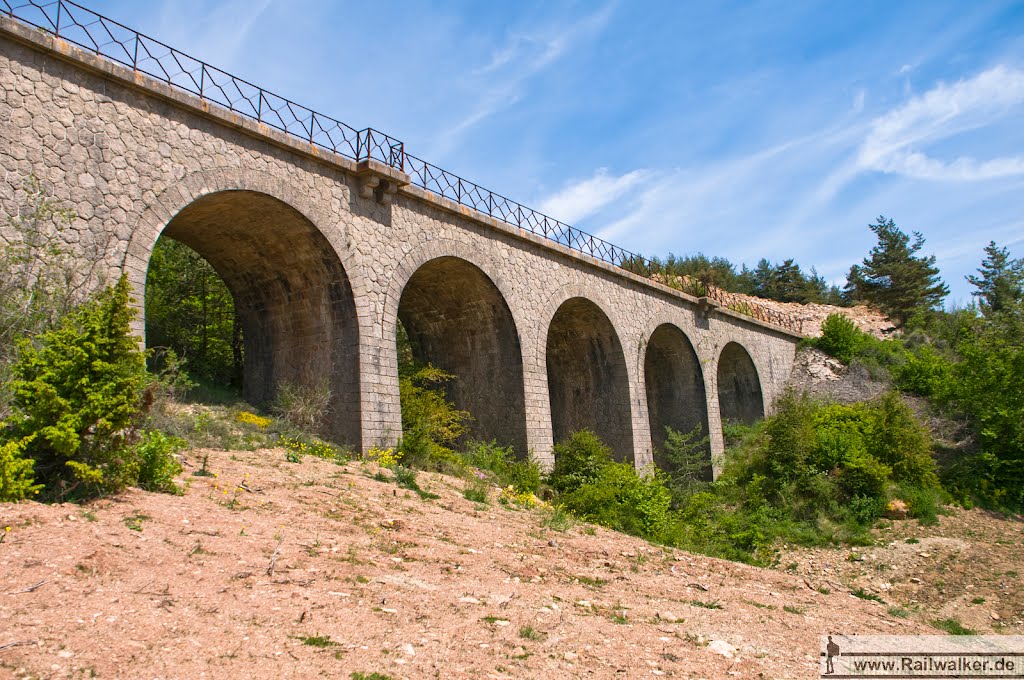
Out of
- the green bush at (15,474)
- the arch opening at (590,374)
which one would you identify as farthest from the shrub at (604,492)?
the green bush at (15,474)

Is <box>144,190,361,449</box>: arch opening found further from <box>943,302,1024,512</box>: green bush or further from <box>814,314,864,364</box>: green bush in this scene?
<box>814,314,864,364</box>: green bush

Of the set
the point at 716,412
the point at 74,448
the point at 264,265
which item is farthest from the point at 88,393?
the point at 716,412

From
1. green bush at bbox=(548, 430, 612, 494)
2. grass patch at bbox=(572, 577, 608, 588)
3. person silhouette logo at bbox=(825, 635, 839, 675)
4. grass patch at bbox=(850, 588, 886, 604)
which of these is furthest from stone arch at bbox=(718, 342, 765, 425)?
person silhouette logo at bbox=(825, 635, 839, 675)

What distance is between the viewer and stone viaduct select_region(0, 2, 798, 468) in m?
9.87

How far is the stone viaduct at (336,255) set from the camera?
32.4ft

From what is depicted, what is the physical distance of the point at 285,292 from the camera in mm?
14031

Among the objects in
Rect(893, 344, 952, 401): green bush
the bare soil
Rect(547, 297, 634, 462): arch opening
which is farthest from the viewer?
Rect(893, 344, 952, 401): green bush

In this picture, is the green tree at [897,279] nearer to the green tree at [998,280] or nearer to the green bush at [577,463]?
the green tree at [998,280]

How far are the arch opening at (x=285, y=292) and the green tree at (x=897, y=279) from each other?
35.5 m

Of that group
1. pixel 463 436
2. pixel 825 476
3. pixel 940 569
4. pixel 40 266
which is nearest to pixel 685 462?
pixel 825 476

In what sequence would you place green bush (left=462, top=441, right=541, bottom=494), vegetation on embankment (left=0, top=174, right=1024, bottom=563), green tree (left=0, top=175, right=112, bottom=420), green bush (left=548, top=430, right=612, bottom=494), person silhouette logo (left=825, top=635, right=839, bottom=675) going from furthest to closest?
1. green bush (left=548, top=430, right=612, bottom=494)
2. green bush (left=462, top=441, right=541, bottom=494)
3. green tree (left=0, top=175, right=112, bottom=420)
4. vegetation on embankment (left=0, top=174, right=1024, bottom=563)
5. person silhouette logo (left=825, top=635, right=839, bottom=675)

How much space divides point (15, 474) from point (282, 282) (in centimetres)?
773

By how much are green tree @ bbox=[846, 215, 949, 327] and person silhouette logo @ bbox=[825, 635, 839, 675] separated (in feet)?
124

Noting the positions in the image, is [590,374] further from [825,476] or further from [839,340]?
[839,340]
